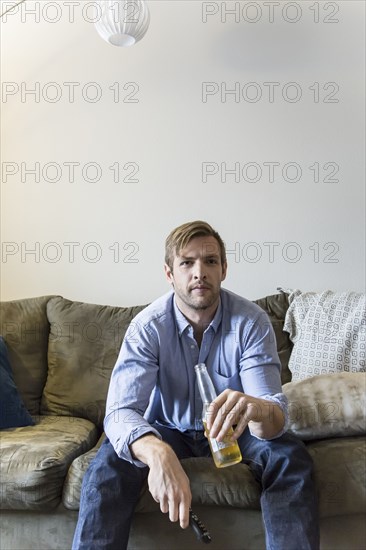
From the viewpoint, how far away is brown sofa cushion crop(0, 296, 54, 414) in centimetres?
253

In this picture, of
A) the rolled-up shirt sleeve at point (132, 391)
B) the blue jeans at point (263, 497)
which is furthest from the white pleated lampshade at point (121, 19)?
the blue jeans at point (263, 497)

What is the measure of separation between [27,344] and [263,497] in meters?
1.27

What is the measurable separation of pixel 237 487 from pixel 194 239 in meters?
0.71

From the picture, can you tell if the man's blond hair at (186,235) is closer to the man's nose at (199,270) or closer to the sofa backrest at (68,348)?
the man's nose at (199,270)

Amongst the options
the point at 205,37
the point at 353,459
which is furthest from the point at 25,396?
the point at 205,37

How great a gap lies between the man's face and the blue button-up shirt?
0.19 ft

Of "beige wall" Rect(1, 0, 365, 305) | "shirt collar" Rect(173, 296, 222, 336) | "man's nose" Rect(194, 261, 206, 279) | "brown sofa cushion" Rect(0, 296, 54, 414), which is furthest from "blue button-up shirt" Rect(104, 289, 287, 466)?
"beige wall" Rect(1, 0, 365, 305)

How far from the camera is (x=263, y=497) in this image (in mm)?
1653

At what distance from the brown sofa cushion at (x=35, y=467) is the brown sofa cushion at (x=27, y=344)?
0.42 meters

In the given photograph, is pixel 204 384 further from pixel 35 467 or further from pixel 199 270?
pixel 35 467

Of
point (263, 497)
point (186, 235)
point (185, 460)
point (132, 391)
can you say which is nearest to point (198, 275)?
point (186, 235)

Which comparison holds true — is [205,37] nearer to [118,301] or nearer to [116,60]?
[116,60]

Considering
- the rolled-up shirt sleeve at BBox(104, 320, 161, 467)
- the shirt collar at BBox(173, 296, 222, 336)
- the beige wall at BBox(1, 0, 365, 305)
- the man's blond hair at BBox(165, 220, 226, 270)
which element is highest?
the beige wall at BBox(1, 0, 365, 305)

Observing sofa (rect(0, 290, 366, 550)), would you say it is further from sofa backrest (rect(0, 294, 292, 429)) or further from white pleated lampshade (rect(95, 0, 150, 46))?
white pleated lampshade (rect(95, 0, 150, 46))
